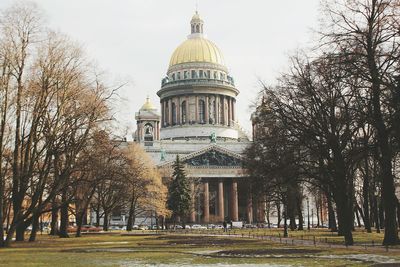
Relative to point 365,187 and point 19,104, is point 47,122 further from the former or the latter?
point 365,187

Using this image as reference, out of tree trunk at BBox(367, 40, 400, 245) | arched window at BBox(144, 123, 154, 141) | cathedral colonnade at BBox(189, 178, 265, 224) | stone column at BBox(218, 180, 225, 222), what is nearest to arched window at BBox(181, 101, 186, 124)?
arched window at BBox(144, 123, 154, 141)

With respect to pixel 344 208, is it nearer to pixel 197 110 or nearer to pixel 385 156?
pixel 385 156

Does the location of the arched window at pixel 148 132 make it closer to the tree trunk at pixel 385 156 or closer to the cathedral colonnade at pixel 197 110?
the cathedral colonnade at pixel 197 110

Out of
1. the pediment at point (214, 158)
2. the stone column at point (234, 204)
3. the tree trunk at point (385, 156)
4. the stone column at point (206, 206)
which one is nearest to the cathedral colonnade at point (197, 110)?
the pediment at point (214, 158)

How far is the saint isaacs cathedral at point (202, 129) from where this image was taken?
119 m

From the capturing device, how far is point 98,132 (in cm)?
3812

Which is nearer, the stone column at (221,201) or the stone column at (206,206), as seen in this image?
the stone column at (206,206)

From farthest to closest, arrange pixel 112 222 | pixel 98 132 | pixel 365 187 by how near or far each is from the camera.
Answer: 1. pixel 112 222
2. pixel 365 187
3. pixel 98 132

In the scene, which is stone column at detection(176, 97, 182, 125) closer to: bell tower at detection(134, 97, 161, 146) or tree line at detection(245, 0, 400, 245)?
bell tower at detection(134, 97, 161, 146)

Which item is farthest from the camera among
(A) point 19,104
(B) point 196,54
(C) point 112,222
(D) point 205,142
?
(B) point 196,54

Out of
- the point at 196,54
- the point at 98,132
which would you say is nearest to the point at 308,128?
the point at 98,132

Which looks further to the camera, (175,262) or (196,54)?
(196,54)

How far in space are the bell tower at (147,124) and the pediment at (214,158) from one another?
11.9 meters

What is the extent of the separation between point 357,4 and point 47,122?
1835 centimetres
